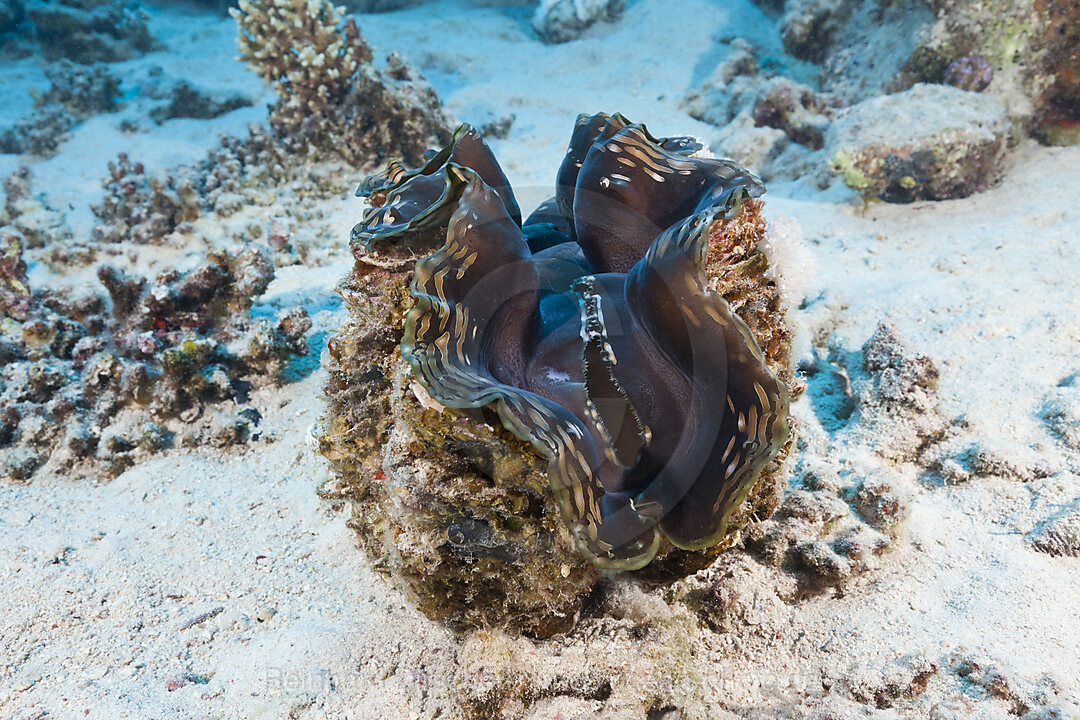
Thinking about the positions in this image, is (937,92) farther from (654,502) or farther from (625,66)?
(654,502)

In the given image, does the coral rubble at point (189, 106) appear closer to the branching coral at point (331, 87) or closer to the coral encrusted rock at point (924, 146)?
the branching coral at point (331, 87)

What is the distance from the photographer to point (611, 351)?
1918 millimetres

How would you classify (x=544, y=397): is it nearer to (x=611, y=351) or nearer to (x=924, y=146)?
(x=611, y=351)

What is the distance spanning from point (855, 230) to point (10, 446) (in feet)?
23.7

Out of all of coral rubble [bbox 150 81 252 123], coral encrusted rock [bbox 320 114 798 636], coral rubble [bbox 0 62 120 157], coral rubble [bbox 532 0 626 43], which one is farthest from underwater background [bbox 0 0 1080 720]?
coral rubble [bbox 532 0 626 43]

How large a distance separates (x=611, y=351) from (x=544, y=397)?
29 centimetres

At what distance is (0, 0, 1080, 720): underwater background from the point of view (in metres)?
1.92

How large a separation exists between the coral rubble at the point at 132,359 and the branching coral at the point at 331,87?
3.44 metres

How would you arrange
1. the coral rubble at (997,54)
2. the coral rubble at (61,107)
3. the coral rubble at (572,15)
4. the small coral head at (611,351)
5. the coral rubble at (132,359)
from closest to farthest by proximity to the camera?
1. the small coral head at (611,351)
2. the coral rubble at (132,359)
3. the coral rubble at (997,54)
4. the coral rubble at (61,107)
5. the coral rubble at (572,15)

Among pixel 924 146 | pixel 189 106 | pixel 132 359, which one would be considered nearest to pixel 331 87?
pixel 189 106

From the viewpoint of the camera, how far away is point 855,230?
560cm

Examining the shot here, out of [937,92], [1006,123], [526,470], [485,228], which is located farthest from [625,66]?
[526,470]

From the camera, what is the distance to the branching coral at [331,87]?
7027 mm

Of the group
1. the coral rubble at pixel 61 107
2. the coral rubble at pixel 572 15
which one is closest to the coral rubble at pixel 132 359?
the coral rubble at pixel 61 107
